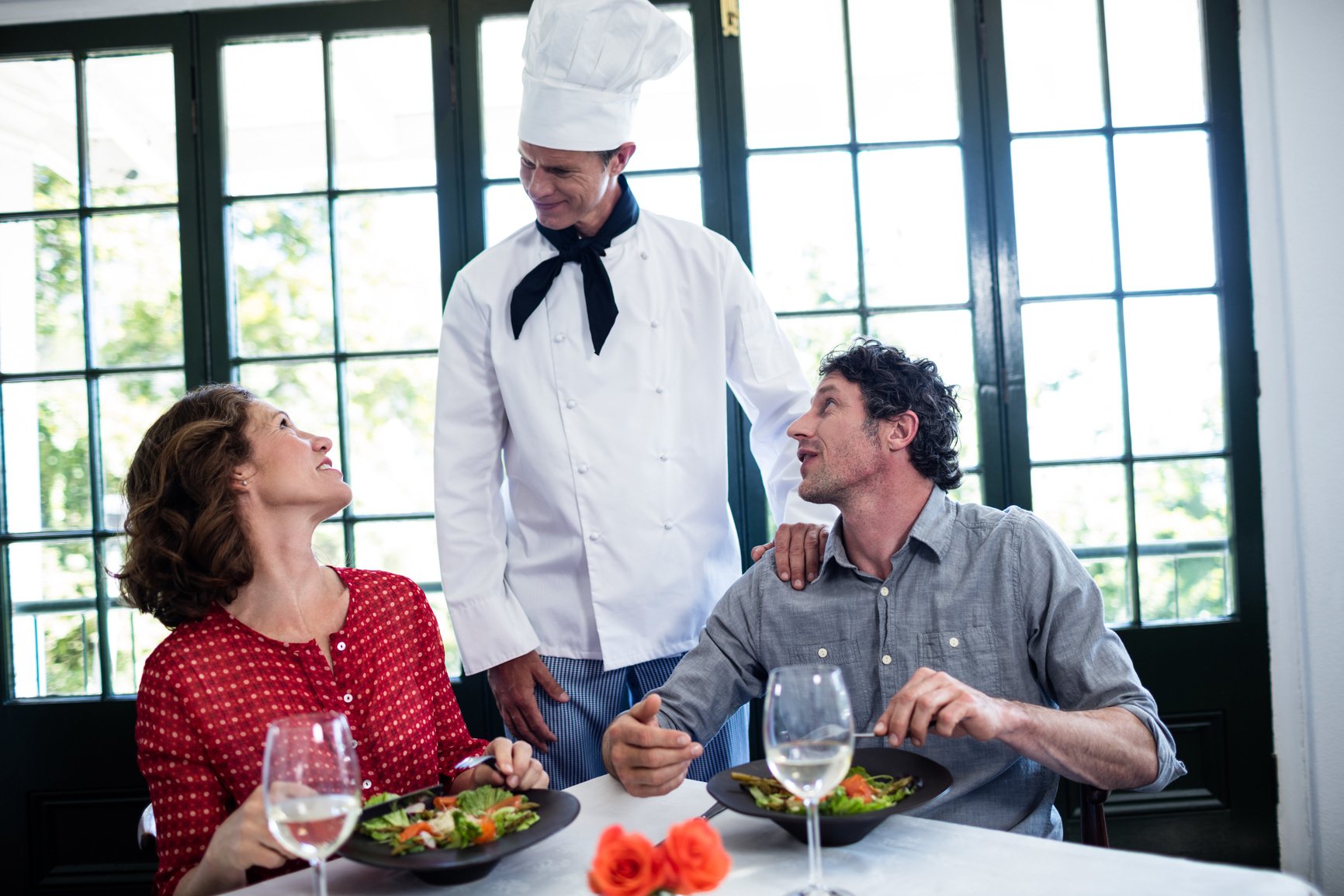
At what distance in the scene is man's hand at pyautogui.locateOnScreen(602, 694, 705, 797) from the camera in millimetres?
1299

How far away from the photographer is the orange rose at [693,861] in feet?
2.50

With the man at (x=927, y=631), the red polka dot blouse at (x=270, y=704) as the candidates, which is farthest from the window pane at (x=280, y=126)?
the man at (x=927, y=631)

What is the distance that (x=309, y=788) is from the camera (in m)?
0.90

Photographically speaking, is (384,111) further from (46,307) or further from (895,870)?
(895,870)

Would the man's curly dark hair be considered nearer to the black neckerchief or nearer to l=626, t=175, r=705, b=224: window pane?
the black neckerchief

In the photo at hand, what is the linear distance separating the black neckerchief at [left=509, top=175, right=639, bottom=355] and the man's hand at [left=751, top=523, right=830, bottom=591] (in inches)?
19.7

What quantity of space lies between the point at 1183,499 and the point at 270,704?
2.31m

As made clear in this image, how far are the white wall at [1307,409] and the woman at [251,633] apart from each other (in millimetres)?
2160

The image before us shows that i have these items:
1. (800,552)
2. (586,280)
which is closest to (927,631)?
(800,552)

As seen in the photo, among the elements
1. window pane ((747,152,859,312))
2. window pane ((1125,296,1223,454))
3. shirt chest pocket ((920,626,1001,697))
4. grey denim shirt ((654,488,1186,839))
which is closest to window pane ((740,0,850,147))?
window pane ((747,152,859,312))

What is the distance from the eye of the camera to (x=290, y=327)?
2836mm

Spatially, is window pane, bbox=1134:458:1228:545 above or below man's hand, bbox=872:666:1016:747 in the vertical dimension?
above

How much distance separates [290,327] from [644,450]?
132cm

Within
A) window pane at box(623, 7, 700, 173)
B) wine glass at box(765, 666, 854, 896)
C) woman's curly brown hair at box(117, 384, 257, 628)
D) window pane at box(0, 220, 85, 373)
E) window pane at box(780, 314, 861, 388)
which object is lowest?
wine glass at box(765, 666, 854, 896)
